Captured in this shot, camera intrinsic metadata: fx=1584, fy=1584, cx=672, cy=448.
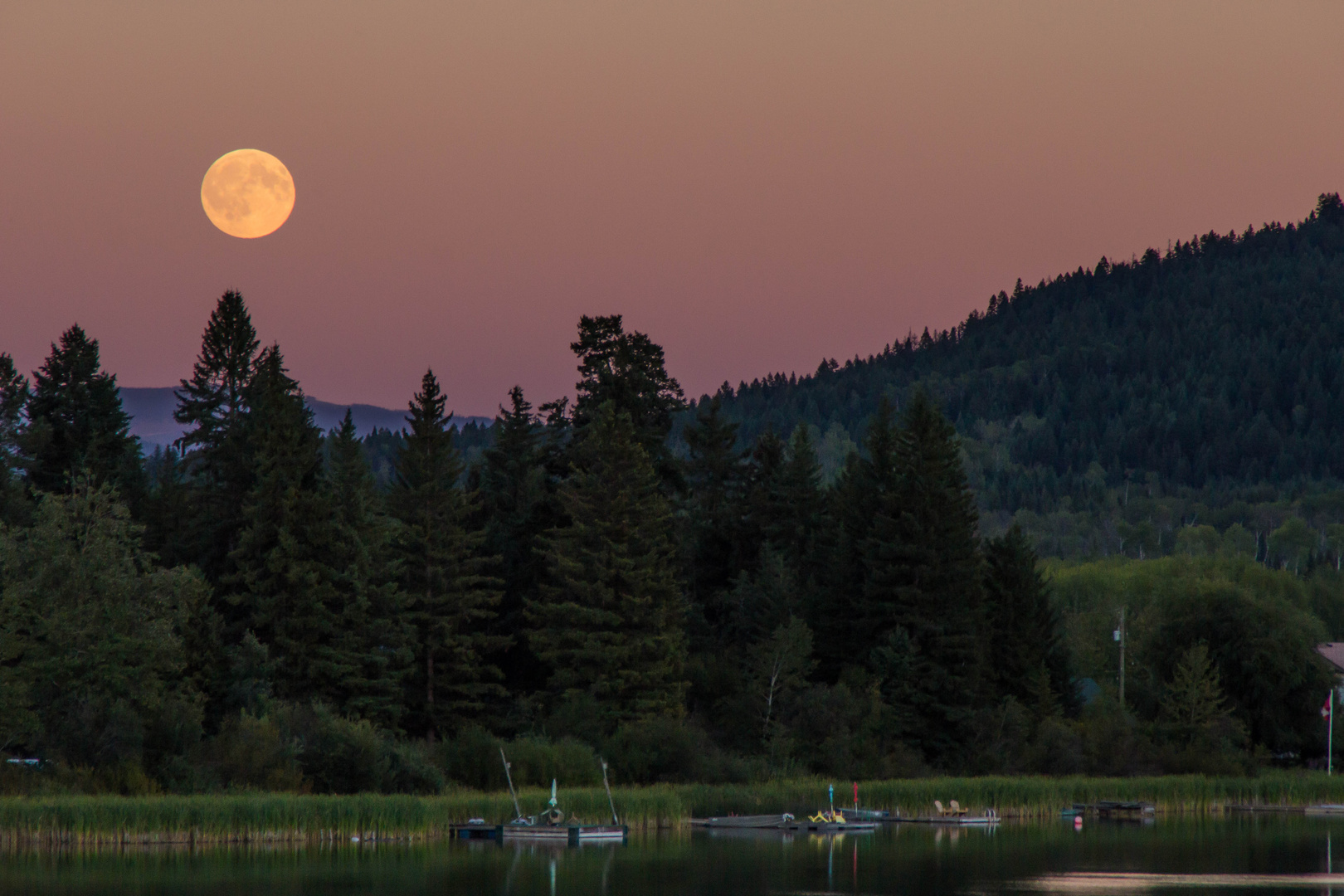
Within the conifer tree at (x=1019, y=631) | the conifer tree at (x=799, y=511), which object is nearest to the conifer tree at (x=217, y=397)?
the conifer tree at (x=799, y=511)

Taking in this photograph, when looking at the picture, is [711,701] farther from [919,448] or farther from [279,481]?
[279,481]

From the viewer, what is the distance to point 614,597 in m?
78.1

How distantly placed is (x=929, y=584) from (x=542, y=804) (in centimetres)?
3424

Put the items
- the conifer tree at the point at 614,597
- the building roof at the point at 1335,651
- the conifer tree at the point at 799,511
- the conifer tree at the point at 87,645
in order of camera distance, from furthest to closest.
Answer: the building roof at the point at 1335,651
the conifer tree at the point at 799,511
the conifer tree at the point at 614,597
the conifer tree at the point at 87,645

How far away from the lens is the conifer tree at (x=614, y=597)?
76250 millimetres

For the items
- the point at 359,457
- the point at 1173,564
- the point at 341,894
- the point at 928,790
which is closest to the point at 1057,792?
the point at 928,790

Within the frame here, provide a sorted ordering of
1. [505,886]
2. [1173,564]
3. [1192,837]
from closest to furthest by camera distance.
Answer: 1. [505,886]
2. [1192,837]
3. [1173,564]

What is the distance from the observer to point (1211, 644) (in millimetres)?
93562

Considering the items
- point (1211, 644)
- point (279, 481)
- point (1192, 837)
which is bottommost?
point (1192, 837)

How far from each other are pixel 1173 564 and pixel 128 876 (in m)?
156

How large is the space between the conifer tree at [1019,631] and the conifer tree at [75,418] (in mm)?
49930

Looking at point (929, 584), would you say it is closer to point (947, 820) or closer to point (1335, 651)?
point (947, 820)

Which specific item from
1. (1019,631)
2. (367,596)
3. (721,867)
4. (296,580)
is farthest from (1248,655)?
(296,580)

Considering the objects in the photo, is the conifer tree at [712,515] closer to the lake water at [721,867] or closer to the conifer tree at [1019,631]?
the conifer tree at [1019,631]
